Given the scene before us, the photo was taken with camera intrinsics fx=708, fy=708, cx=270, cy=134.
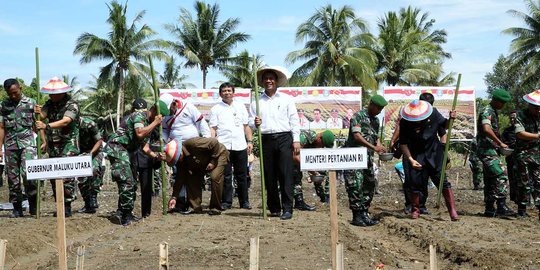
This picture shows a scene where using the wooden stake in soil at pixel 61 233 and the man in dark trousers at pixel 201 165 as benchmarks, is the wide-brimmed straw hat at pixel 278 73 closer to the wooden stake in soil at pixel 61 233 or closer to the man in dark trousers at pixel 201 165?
the man in dark trousers at pixel 201 165

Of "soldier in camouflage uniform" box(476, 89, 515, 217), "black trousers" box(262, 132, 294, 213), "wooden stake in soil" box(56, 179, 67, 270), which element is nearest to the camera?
"wooden stake in soil" box(56, 179, 67, 270)

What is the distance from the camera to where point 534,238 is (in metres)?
8.04

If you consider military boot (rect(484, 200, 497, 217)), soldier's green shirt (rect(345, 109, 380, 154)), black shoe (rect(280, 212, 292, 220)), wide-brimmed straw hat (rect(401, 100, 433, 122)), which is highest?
wide-brimmed straw hat (rect(401, 100, 433, 122))

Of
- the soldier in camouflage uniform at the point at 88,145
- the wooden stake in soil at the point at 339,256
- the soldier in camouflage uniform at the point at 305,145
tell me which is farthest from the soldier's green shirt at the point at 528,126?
the soldier in camouflage uniform at the point at 88,145

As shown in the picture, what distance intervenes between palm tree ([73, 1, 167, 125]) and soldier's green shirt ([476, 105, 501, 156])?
40.4m

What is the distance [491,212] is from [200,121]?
4.35 metres

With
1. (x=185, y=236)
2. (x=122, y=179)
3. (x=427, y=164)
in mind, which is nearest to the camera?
(x=185, y=236)

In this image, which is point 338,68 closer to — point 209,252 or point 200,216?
point 200,216

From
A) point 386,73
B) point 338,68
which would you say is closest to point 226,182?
point 338,68

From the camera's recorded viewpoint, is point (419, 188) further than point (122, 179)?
Yes

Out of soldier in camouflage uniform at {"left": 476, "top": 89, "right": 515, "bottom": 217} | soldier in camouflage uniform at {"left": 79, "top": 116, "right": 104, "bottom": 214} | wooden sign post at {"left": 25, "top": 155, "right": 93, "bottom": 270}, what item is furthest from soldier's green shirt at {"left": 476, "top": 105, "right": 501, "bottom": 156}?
wooden sign post at {"left": 25, "top": 155, "right": 93, "bottom": 270}

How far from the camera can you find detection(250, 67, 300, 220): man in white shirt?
8750 millimetres

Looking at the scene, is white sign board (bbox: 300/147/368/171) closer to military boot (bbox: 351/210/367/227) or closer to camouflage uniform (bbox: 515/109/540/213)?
military boot (bbox: 351/210/367/227)

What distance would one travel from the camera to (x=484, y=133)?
9.79 m
